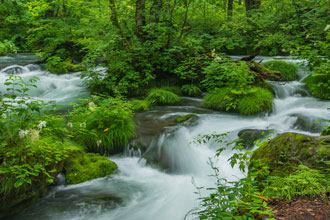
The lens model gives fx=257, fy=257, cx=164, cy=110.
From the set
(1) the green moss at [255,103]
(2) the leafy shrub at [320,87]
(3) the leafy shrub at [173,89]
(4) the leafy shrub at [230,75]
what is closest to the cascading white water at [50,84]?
(3) the leafy shrub at [173,89]

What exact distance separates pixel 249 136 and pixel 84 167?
3537 mm

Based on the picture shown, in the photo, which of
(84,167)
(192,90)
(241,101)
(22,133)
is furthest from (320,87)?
(22,133)

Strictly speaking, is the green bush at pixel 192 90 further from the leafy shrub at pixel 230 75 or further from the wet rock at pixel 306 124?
the wet rock at pixel 306 124

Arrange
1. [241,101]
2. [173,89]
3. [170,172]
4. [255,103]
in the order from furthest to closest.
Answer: [173,89] → [241,101] → [255,103] → [170,172]

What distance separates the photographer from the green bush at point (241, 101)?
7474 millimetres

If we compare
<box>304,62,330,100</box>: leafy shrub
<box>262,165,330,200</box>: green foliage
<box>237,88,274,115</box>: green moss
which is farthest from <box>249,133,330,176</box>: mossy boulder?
<box>304,62,330,100</box>: leafy shrub

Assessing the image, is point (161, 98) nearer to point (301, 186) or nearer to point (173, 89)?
point (173, 89)

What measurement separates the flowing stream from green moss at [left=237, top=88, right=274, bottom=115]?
224mm

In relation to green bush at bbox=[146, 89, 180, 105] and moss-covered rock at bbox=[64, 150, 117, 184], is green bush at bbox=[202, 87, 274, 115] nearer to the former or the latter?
A: green bush at bbox=[146, 89, 180, 105]

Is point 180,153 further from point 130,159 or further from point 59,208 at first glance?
point 59,208

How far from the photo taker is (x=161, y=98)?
28.4 ft

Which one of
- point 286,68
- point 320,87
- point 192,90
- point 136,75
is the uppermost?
point 286,68

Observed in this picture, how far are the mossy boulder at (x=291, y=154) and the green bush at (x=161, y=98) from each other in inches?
206

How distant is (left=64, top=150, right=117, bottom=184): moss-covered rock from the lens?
455cm
